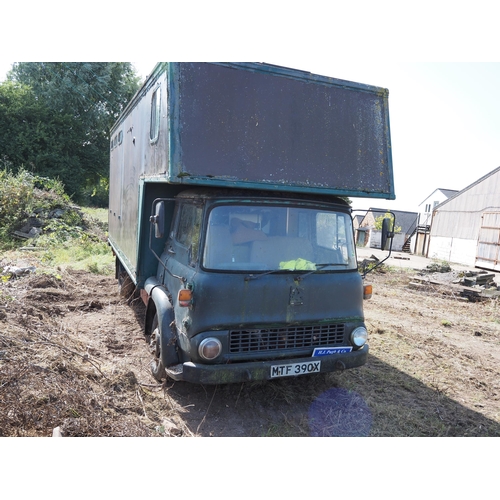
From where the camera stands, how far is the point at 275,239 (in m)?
4.21

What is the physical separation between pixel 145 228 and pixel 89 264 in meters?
6.36

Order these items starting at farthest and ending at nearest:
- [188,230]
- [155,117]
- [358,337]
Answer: [155,117] → [188,230] → [358,337]

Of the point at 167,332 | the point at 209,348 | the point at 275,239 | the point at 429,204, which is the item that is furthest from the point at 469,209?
the point at 429,204

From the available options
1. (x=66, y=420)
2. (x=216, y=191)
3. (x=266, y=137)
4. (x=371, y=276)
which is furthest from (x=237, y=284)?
(x=371, y=276)

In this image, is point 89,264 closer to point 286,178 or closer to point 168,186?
point 168,186

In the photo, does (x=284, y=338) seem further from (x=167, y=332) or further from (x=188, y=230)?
(x=188, y=230)

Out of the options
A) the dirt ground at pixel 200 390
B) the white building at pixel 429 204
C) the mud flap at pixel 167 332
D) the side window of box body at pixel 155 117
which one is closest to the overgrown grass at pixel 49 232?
the dirt ground at pixel 200 390

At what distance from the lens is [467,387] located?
5.31 m

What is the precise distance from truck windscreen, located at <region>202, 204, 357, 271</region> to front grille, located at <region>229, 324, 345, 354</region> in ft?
1.97

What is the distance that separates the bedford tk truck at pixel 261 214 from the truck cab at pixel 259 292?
0.01 meters

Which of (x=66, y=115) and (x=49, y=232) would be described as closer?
(x=49, y=232)

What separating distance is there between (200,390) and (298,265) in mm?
1744

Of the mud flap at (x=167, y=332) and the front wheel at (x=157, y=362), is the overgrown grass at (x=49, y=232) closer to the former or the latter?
the front wheel at (x=157, y=362)

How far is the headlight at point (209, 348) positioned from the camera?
12.3 ft
